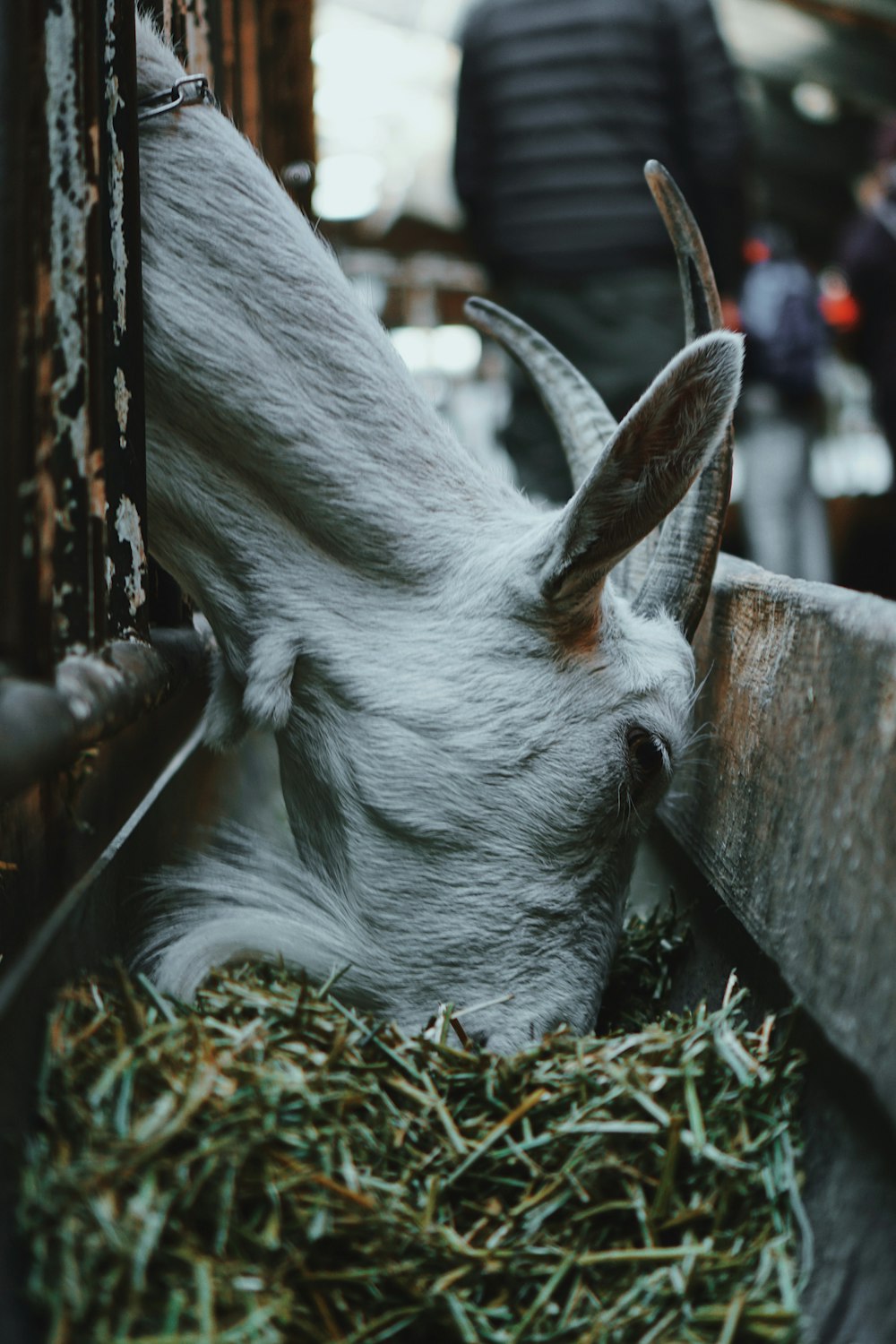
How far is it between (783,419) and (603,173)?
121 inches

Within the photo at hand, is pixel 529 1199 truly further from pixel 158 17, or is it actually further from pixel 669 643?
pixel 158 17

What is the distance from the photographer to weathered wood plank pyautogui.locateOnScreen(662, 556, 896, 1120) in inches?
58.4

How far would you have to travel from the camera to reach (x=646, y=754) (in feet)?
6.95

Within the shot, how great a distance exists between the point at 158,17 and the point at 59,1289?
2.46m

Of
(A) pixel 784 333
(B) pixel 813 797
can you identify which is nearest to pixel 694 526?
(B) pixel 813 797

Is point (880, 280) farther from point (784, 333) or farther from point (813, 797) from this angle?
point (813, 797)

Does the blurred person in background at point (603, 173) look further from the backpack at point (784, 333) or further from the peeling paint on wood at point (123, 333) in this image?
the peeling paint on wood at point (123, 333)

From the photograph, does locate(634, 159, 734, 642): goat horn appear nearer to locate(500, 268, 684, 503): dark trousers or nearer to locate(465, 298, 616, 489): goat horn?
locate(465, 298, 616, 489): goat horn

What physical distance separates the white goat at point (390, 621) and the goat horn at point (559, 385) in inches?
19.2

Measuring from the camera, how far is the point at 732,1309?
132 cm

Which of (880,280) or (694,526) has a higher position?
(694,526)

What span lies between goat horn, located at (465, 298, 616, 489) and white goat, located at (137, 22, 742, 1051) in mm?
488

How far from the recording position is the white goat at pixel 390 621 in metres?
1.99

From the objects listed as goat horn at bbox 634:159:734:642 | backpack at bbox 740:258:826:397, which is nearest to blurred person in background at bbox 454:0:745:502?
goat horn at bbox 634:159:734:642
